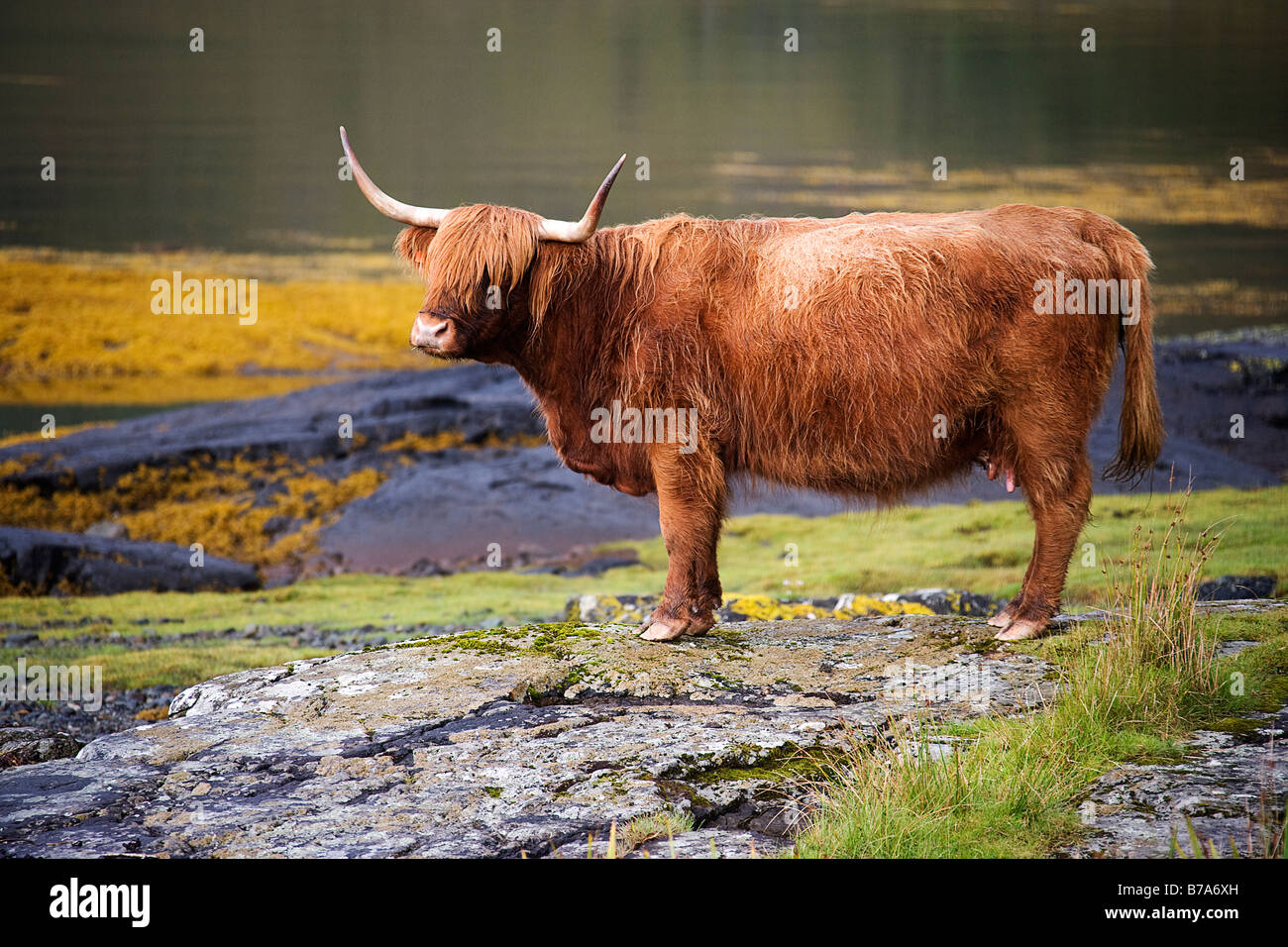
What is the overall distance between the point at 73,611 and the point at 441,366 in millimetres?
16366

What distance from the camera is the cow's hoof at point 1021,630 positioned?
6168 millimetres

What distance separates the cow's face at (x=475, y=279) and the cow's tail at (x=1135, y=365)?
3.18 m

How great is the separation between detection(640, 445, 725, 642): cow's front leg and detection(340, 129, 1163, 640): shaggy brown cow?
0.04 ft

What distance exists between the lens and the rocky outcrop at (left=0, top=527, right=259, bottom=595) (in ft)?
53.9

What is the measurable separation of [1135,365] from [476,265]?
368 centimetres

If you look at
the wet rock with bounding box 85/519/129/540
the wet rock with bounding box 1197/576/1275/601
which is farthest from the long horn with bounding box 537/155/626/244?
the wet rock with bounding box 85/519/129/540

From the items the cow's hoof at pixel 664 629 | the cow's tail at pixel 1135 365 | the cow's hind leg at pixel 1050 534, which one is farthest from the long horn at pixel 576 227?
the cow's tail at pixel 1135 365

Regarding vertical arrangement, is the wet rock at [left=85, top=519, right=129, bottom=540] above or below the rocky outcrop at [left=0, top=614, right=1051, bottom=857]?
below

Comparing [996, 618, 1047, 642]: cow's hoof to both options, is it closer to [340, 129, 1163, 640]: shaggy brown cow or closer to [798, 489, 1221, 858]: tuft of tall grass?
[340, 129, 1163, 640]: shaggy brown cow

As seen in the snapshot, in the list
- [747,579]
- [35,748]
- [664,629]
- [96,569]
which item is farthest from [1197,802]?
[96,569]

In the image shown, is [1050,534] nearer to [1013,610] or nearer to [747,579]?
[1013,610]

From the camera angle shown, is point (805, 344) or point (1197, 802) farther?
point (805, 344)

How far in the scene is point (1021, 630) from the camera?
20.3 feet

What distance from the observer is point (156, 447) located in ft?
75.7
